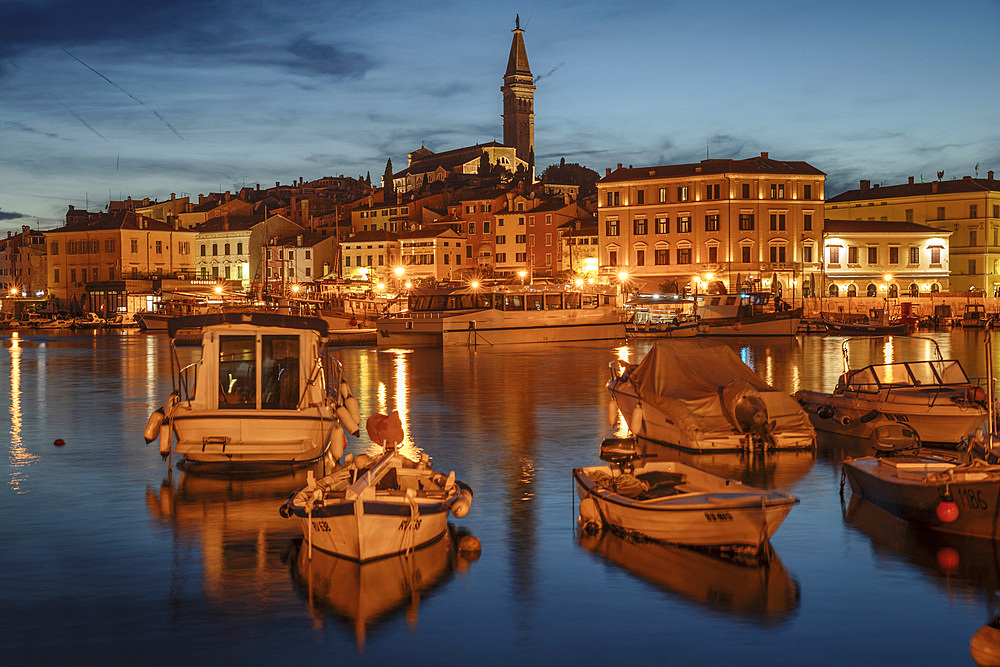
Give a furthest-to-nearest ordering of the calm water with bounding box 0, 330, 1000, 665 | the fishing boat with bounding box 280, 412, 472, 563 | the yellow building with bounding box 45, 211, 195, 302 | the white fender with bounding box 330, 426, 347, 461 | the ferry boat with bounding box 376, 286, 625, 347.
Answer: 1. the yellow building with bounding box 45, 211, 195, 302
2. the ferry boat with bounding box 376, 286, 625, 347
3. the white fender with bounding box 330, 426, 347, 461
4. the fishing boat with bounding box 280, 412, 472, 563
5. the calm water with bounding box 0, 330, 1000, 665

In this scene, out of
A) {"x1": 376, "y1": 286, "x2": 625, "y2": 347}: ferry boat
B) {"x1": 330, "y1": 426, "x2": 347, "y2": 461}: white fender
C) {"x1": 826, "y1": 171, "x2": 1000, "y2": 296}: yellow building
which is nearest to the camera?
{"x1": 330, "y1": 426, "x2": 347, "y2": 461}: white fender

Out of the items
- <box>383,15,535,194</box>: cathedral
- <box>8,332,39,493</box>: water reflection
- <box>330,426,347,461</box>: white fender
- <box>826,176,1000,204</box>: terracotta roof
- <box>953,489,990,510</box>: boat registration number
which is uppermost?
<box>383,15,535,194</box>: cathedral

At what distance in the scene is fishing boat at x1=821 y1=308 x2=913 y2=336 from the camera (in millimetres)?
71438

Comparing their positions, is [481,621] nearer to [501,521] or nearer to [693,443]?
[501,521]

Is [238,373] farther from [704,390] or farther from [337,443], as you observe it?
[704,390]

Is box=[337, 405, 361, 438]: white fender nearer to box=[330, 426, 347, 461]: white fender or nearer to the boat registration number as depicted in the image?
box=[330, 426, 347, 461]: white fender

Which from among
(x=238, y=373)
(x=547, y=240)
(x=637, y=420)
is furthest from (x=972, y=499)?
(x=547, y=240)

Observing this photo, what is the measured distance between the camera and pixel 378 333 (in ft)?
209

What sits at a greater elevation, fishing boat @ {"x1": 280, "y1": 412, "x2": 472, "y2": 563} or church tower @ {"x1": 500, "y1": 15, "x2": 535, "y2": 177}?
church tower @ {"x1": 500, "y1": 15, "x2": 535, "y2": 177}

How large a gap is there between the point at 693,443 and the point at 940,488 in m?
6.32

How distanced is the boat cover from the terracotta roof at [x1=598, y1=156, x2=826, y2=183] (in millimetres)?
65831

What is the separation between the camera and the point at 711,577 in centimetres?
1112

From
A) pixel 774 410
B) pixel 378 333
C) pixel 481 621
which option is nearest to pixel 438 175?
pixel 378 333

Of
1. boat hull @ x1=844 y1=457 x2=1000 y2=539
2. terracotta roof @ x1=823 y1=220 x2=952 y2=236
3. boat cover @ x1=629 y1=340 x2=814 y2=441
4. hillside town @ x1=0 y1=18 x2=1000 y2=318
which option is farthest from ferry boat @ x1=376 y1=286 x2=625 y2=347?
boat hull @ x1=844 y1=457 x2=1000 y2=539
